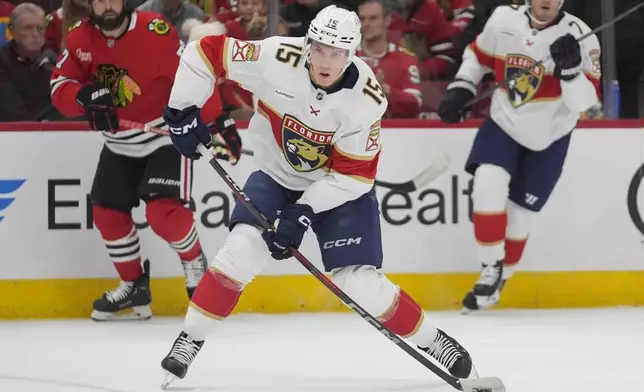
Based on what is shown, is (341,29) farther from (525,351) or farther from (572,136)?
(572,136)

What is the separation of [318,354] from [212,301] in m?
0.82

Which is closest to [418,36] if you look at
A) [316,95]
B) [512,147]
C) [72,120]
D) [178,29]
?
[512,147]

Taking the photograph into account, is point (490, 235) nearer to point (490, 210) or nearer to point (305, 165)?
point (490, 210)

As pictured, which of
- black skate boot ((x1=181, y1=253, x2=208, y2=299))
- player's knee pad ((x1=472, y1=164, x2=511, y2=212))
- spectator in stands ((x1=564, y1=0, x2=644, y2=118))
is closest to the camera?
black skate boot ((x1=181, y1=253, x2=208, y2=299))

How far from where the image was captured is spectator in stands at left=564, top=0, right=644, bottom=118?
4898 mm

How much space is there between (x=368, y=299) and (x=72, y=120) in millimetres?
2043

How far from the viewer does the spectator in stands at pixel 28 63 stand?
466 cm

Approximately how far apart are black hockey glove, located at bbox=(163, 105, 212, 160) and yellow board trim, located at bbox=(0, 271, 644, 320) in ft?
5.19

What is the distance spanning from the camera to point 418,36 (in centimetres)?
485

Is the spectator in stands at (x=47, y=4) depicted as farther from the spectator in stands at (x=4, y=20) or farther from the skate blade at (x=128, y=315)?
the skate blade at (x=128, y=315)

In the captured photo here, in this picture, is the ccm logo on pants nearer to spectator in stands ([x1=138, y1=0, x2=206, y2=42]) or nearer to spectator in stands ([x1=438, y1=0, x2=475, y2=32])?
spectator in stands ([x1=138, y1=0, x2=206, y2=42])

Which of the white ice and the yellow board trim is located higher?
the white ice

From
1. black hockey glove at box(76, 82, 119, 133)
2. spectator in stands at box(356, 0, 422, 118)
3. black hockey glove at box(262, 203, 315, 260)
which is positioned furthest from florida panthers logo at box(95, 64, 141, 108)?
black hockey glove at box(262, 203, 315, 260)

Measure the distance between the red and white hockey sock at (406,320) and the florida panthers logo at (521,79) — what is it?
5.70ft
